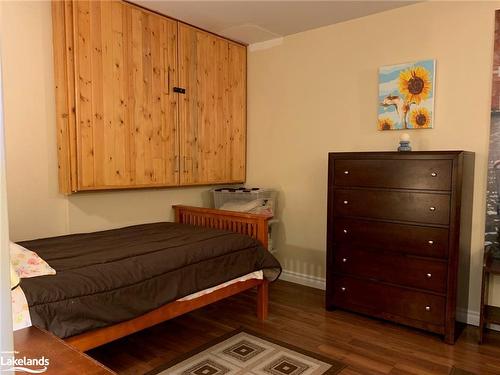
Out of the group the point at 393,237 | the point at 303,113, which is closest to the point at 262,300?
the point at 393,237

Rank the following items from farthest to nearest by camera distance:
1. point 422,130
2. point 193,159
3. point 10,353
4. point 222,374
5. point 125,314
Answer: point 193,159 → point 422,130 → point 222,374 → point 125,314 → point 10,353

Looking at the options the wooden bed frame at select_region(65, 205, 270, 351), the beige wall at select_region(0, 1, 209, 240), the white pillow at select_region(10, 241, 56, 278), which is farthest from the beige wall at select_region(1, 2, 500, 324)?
the white pillow at select_region(10, 241, 56, 278)

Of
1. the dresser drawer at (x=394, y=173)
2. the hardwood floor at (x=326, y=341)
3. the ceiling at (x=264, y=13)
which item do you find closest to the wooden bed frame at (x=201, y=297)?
the hardwood floor at (x=326, y=341)

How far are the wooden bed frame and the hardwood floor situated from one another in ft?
0.88

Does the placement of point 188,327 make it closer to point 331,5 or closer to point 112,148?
point 112,148

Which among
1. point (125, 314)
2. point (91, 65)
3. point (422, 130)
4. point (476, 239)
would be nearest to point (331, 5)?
point (422, 130)

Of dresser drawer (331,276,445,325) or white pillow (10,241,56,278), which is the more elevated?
white pillow (10,241,56,278)

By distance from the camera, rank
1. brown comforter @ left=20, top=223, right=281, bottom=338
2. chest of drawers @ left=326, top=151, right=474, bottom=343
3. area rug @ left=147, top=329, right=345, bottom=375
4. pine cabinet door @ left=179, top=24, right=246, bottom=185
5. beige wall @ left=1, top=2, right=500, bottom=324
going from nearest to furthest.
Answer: brown comforter @ left=20, top=223, right=281, bottom=338 < area rug @ left=147, top=329, right=345, bottom=375 < chest of drawers @ left=326, top=151, right=474, bottom=343 < beige wall @ left=1, top=2, right=500, bottom=324 < pine cabinet door @ left=179, top=24, right=246, bottom=185

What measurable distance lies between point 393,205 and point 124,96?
2132 millimetres

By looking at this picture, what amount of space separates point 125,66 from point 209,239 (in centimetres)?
148

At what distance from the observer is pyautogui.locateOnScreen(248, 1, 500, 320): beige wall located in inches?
106

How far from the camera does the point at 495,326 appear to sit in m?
2.67

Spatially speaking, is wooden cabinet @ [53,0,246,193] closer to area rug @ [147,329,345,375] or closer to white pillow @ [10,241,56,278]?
white pillow @ [10,241,56,278]

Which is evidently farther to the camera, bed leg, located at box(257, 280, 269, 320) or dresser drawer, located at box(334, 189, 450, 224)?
bed leg, located at box(257, 280, 269, 320)
